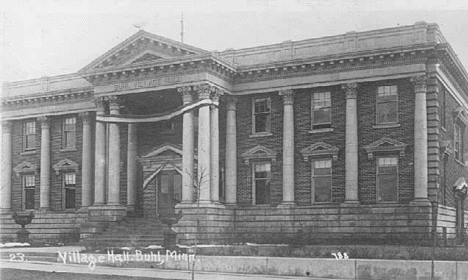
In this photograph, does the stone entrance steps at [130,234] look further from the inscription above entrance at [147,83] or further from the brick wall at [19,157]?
the brick wall at [19,157]

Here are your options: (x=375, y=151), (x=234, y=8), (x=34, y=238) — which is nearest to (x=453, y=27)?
(x=375, y=151)

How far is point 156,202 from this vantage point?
105ft

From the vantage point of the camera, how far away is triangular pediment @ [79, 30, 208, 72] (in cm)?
2842

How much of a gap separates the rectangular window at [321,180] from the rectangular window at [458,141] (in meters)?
6.01

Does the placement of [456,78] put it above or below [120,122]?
above

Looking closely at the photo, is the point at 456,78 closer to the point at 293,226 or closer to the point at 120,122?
the point at 293,226

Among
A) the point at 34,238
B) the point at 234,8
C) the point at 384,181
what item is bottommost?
the point at 34,238

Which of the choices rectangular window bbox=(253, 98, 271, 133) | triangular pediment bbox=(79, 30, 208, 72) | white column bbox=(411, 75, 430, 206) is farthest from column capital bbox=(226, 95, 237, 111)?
white column bbox=(411, 75, 430, 206)

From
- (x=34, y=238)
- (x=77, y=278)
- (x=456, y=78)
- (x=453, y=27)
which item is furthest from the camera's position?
(x=34, y=238)

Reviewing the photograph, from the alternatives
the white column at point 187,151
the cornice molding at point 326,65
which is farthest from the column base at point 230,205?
the cornice molding at point 326,65

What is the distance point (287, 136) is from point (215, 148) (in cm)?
316

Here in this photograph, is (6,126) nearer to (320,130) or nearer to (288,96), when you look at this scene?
(288,96)

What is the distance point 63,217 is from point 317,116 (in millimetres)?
14178

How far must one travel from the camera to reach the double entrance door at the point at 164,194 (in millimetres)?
31641
